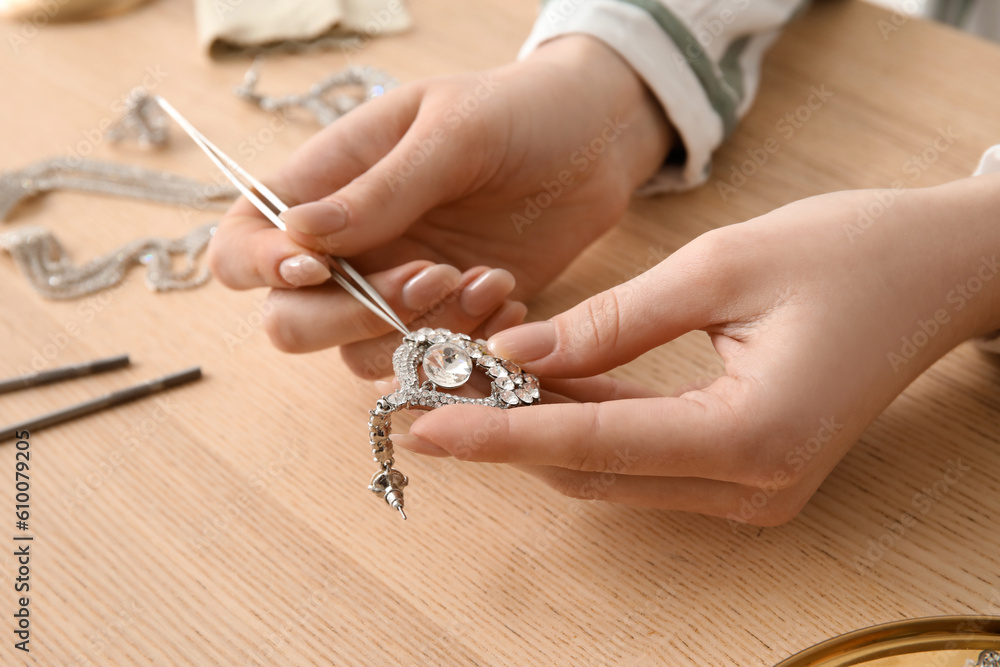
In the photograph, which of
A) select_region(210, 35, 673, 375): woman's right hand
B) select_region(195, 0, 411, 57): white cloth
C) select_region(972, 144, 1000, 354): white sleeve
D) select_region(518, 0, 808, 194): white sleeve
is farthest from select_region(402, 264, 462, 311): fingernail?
select_region(195, 0, 411, 57): white cloth

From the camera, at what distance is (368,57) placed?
94cm

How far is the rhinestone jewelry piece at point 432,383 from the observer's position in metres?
0.49

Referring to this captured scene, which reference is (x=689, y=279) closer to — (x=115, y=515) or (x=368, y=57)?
(x=115, y=515)

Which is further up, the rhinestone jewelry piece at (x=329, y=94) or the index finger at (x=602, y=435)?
the index finger at (x=602, y=435)

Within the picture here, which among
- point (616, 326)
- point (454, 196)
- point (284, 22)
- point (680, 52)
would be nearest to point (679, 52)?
point (680, 52)

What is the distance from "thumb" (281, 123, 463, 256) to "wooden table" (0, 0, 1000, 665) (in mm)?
117

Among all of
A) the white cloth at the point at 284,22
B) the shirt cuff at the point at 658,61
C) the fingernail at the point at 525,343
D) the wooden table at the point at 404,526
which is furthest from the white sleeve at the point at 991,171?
the white cloth at the point at 284,22

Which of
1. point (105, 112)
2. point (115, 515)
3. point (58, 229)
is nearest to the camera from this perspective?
point (115, 515)

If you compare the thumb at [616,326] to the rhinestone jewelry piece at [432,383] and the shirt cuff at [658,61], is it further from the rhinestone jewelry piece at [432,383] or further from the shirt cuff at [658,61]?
the shirt cuff at [658,61]

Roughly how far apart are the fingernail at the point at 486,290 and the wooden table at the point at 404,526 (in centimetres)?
9

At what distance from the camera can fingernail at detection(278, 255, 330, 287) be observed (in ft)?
1.88

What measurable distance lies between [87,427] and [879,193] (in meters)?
0.59

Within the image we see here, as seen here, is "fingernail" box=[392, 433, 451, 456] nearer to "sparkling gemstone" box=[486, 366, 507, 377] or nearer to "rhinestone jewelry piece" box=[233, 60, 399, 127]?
"sparkling gemstone" box=[486, 366, 507, 377]

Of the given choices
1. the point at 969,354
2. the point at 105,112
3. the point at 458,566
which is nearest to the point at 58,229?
the point at 105,112
